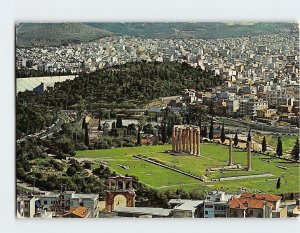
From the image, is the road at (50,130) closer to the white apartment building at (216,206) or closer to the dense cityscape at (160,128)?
the dense cityscape at (160,128)

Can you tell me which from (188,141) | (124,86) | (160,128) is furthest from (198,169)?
(124,86)

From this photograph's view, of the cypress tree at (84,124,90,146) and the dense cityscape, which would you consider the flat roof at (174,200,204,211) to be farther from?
the cypress tree at (84,124,90,146)

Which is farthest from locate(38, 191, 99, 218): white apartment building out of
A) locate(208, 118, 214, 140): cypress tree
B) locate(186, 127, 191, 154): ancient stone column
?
locate(208, 118, 214, 140): cypress tree

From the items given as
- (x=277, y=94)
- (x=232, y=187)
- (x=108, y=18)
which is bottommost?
(x=232, y=187)

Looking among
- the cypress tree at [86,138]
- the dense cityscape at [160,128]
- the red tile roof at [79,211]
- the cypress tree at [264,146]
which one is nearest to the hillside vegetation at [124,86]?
the dense cityscape at [160,128]

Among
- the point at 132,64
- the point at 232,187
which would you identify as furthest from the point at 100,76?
the point at 232,187
